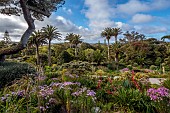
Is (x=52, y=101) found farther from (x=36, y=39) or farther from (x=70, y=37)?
(x=70, y=37)

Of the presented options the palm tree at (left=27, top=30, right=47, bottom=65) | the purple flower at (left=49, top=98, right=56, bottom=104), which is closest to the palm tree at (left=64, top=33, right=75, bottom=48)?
the palm tree at (left=27, top=30, right=47, bottom=65)

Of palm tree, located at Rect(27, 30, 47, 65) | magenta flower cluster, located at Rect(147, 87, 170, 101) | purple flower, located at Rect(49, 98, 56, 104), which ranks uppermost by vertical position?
palm tree, located at Rect(27, 30, 47, 65)

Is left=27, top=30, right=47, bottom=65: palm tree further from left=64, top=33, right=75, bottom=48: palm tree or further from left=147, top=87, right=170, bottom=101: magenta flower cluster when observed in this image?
left=147, top=87, right=170, bottom=101: magenta flower cluster

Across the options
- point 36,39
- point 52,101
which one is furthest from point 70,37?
point 52,101

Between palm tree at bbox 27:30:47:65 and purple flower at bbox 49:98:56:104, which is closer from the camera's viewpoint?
purple flower at bbox 49:98:56:104

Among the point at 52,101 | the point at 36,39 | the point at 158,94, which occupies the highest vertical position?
the point at 36,39

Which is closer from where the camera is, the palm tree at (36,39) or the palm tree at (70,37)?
the palm tree at (36,39)

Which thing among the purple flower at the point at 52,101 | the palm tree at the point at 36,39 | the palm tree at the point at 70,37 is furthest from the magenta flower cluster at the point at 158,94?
the palm tree at the point at 70,37

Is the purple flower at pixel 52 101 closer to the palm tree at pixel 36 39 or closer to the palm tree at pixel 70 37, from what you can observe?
the palm tree at pixel 36 39

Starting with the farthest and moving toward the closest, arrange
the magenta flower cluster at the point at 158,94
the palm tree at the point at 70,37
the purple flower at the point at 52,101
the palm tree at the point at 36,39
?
the palm tree at the point at 70,37
the palm tree at the point at 36,39
the purple flower at the point at 52,101
the magenta flower cluster at the point at 158,94

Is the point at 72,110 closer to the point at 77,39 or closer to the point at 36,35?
the point at 36,35

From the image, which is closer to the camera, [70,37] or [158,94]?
[158,94]

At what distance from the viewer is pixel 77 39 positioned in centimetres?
5128

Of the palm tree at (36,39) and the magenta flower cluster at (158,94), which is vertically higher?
the palm tree at (36,39)
